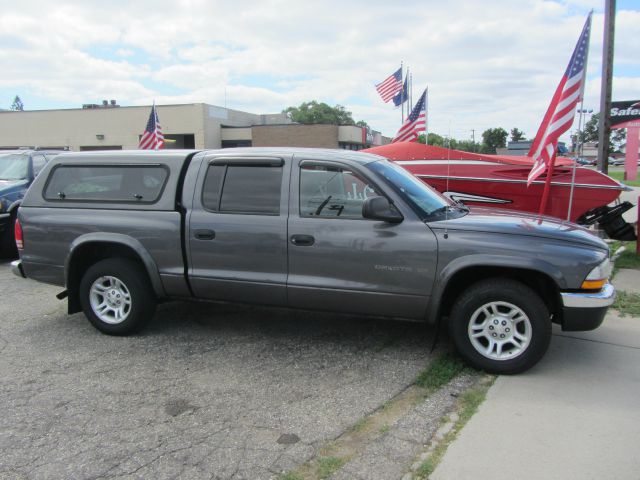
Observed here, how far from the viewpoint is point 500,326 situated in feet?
13.9

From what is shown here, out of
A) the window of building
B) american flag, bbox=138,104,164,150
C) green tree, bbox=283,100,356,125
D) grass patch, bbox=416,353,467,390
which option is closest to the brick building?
american flag, bbox=138,104,164,150

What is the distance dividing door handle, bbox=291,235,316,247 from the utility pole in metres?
7.94

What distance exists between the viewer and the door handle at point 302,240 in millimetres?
4527

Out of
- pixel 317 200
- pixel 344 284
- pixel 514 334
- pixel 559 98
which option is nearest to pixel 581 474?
pixel 514 334

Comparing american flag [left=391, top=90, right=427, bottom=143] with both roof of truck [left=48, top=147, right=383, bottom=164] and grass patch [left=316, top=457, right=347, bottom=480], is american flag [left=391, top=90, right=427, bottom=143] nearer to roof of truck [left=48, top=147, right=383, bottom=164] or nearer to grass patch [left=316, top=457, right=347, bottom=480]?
roof of truck [left=48, top=147, right=383, bottom=164]

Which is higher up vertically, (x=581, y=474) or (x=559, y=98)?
(x=559, y=98)

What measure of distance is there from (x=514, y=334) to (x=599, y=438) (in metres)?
1.06

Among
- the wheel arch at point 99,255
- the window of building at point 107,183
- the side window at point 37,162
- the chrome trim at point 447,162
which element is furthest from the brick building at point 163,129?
the wheel arch at point 99,255

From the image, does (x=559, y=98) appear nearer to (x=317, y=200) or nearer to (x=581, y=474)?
(x=317, y=200)

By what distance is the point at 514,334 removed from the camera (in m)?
4.21

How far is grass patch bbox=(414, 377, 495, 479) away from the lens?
2962mm

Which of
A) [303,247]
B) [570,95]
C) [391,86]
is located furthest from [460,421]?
[391,86]

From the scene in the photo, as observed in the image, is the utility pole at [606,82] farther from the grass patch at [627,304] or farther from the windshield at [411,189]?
the windshield at [411,189]

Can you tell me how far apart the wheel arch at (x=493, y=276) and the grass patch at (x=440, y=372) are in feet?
1.29
